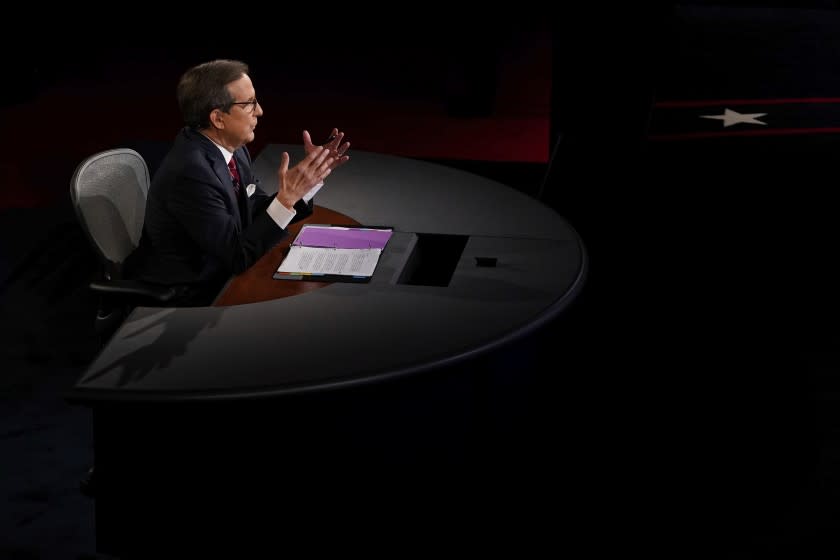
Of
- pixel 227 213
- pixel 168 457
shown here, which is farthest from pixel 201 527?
pixel 227 213

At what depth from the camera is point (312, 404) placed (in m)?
2.91

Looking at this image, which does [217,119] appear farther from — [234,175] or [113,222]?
[113,222]

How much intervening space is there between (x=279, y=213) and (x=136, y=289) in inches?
18.7

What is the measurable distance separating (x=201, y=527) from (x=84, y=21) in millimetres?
5841

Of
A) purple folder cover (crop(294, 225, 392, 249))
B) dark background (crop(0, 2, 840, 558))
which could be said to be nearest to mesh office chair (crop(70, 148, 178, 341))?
Result: purple folder cover (crop(294, 225, 392, 249))

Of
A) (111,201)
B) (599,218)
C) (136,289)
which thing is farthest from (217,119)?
(599,218)

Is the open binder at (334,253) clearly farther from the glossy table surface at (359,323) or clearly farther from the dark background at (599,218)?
the dark background at (599,218)

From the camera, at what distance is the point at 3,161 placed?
257 inches

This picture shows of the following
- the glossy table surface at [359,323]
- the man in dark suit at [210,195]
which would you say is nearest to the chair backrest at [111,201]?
the man in dark suit at [210,195]

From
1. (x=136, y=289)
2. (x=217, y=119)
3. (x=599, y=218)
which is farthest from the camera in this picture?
(x=599, y=218)

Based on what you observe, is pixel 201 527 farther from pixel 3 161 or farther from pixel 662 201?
pixel 3 161

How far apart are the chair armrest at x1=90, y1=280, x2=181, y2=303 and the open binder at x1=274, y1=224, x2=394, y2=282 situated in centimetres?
33

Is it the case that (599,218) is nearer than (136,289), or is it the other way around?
(136,289)

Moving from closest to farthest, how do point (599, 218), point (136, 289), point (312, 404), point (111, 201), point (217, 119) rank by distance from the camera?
point (312, 404) < point (136, 289) < point (217, 119) < point (111, 201) < point (599, 218)
